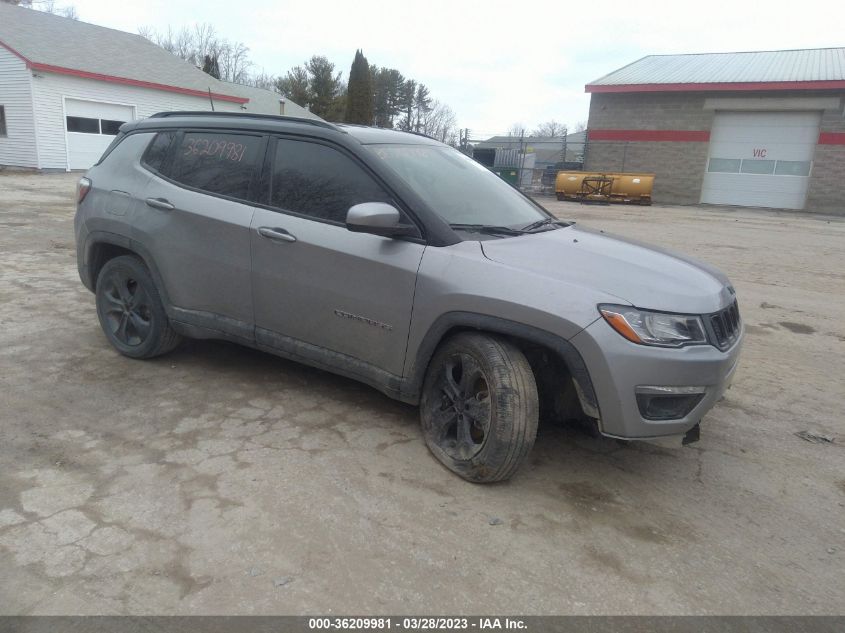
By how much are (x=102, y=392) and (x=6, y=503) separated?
1.28 metres

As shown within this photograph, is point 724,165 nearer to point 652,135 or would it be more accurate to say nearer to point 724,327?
point 652,135

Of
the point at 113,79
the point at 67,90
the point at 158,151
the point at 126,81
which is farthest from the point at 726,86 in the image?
the point at 158,151

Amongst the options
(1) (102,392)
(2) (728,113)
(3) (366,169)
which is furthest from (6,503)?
(2) (728,113)

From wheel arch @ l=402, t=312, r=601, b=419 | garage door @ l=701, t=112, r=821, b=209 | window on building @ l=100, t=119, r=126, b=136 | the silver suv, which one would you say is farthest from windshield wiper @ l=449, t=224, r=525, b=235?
garage door @ l=701, t=112, r=821, b=209

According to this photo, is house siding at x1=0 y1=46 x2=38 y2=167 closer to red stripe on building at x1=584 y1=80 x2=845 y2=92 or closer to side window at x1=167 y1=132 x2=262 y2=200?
side window at x1=167 y1=132 x2=262 y2=200

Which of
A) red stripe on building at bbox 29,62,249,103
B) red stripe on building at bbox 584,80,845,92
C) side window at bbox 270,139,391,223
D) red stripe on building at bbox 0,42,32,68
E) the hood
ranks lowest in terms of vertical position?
the hood

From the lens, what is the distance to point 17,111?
867 inches

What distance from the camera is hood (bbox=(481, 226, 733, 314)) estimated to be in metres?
2.86

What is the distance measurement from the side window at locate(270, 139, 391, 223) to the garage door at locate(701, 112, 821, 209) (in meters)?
26.3

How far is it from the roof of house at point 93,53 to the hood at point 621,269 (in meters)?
23.6

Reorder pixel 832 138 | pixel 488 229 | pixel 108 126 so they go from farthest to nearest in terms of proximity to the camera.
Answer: pixel 108 126 → pixel 832 138 → pixel 488 229

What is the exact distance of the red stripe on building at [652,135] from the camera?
26.0 meters

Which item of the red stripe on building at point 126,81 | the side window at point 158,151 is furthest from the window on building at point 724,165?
the side window at point 158,151

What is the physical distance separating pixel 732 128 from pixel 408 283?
26871mm
